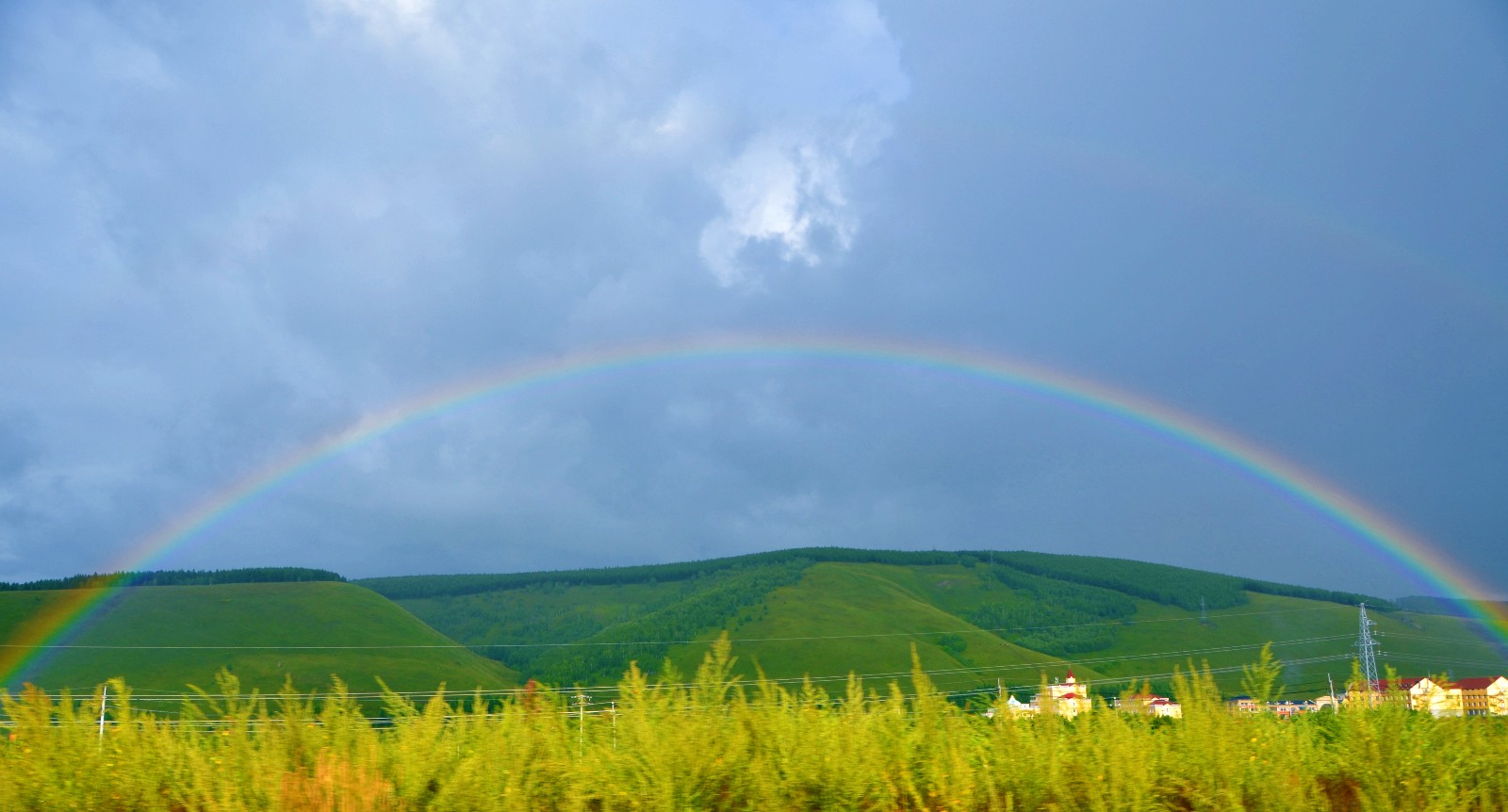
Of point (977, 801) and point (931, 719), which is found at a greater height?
point (931, 719)

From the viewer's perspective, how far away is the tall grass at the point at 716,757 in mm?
7141

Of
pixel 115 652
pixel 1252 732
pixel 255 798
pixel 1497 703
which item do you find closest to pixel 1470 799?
pixel 1252 732

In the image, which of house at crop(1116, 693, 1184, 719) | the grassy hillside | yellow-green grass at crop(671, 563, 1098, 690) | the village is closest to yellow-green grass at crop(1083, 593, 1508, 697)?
yellow-green grass at crop(671, 563, 1098, 690)

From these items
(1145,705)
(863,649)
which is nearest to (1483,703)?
(1145,705)

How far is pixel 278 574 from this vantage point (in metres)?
199

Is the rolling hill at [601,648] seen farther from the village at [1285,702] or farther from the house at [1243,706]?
the house at [1243,706]

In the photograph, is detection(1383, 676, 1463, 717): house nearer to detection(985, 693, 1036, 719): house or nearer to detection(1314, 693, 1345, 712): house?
detection(1314, 693, 1345, 712): house

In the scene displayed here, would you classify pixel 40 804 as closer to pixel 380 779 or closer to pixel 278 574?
pixel 380 779

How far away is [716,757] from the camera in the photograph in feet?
24.6

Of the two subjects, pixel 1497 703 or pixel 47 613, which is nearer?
pixel 1497 703

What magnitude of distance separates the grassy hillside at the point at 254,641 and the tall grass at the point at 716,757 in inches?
5141

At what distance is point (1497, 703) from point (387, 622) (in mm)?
182242

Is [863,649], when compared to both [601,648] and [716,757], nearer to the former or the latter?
[601,648]

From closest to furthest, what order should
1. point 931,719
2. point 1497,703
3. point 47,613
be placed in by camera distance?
point 931,719, point 1497,703, point 47,613
